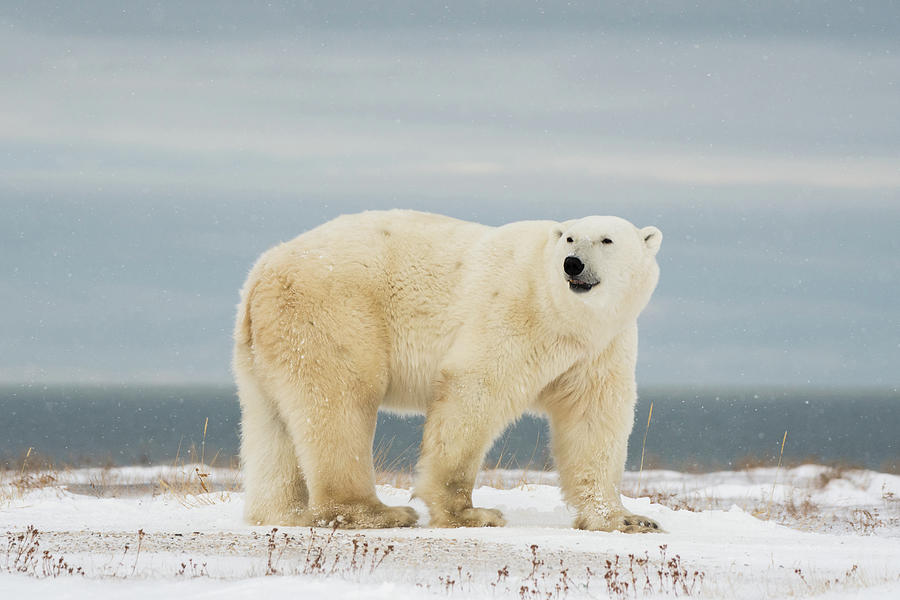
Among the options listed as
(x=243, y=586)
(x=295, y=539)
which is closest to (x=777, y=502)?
(x=295, y=539)

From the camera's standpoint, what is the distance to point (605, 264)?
5.89 m

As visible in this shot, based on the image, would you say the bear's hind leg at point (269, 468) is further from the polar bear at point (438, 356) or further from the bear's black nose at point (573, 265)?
the bear's black nose at point (573, 265)

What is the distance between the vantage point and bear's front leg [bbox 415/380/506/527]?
6.05 meters

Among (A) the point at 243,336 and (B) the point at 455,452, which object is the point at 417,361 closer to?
(B) the point at 455,452

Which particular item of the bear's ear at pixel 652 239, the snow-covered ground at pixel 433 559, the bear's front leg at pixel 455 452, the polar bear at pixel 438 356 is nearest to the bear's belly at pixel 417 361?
the polar bear at pixel 438 356

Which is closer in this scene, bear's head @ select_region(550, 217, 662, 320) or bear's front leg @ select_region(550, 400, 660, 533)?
bear's head @ select_region(550, 217, 662, 320)

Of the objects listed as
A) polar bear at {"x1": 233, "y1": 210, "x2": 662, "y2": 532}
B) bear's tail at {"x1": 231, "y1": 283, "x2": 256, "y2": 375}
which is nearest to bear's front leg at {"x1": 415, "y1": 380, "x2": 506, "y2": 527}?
polar bear at {"x1": 233, "y1": 210, "x2": 662, "y2": 532}

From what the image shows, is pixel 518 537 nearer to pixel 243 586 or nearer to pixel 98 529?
pixel 243 586

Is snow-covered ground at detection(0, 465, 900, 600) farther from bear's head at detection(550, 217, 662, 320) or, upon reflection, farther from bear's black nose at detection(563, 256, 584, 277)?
bear's black nose at detection(563, 256, 584, 277)

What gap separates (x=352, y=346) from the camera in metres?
6.25

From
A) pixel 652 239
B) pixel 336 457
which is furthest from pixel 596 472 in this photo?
pixel 336 457

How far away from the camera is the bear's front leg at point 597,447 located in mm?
6438

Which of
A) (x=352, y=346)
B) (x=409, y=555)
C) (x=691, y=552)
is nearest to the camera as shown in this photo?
(x=409, y=555)

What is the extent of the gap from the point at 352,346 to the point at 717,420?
8413cm
